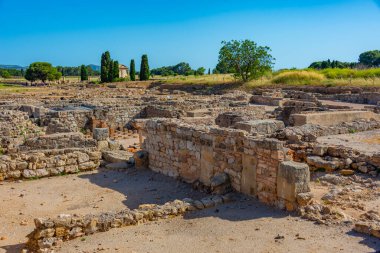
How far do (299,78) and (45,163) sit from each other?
115 feet

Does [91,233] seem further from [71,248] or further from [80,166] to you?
[80,166]

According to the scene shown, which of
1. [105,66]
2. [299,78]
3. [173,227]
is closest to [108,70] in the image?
[105,66]

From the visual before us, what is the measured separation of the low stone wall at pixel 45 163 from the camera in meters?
11.6

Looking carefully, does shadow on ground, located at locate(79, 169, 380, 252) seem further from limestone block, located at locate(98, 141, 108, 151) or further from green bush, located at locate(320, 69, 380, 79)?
green bush, located at locate(320, 69, 380, 79)

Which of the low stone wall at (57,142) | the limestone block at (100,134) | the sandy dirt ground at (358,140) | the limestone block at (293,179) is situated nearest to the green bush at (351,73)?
the sandy dirt ground at (358,140)

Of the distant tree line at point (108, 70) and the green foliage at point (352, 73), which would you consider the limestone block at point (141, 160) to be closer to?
the green foliage at point (352, 73)

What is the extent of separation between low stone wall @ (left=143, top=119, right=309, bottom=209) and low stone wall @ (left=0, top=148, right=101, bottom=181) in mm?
1938

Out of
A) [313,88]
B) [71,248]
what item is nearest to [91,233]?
[71,248]

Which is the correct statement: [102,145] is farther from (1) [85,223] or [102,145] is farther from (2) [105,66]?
(2) [105,66]

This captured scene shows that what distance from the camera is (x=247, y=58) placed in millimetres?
48062

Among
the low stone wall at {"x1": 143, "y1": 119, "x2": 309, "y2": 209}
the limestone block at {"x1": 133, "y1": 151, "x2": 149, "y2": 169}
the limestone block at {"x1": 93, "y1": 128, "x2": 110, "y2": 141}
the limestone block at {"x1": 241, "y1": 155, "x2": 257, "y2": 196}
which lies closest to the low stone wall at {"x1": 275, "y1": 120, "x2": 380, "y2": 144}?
the low stone wall at {"x1": 143, "y1": 119, "x2": 309, "y2": 209}

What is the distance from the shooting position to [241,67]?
4872cm

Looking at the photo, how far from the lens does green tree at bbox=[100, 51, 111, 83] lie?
72062 mm

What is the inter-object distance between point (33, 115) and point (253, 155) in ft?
50.6
